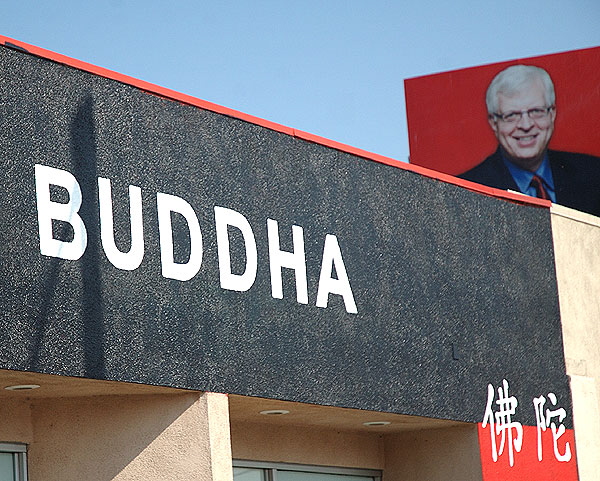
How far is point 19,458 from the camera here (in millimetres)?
10289

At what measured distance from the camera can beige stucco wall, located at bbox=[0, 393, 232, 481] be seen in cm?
981

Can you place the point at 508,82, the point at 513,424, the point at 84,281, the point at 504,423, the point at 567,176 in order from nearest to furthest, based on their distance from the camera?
the point at 84,281 → the point at 504,423 → the point at 513,424 → the point at 567,176 → the point at 508,82

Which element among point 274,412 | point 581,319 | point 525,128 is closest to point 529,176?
point 525,128

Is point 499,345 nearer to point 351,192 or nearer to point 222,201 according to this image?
point 351,192

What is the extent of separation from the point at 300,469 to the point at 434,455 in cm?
180

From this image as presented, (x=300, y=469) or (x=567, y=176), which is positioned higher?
(x=567, y=176)

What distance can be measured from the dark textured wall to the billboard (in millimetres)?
17204

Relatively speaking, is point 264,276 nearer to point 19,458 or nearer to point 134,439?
point 134,439

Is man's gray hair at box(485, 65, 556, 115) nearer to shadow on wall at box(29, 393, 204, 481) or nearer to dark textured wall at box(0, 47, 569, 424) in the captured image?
dark textured wall at box(0, 47, 569, 424)

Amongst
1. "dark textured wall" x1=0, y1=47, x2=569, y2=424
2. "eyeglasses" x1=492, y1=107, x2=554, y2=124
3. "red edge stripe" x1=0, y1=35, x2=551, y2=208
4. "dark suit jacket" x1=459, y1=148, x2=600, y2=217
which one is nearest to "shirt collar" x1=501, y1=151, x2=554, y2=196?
"dark suit jacket" x1=459, y1=148, x2=600, y2=217

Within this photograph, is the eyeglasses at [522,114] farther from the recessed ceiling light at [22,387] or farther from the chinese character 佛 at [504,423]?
the recessed ceiling light at [22,387]

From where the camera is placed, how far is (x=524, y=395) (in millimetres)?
14141

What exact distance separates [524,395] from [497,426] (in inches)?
27.0

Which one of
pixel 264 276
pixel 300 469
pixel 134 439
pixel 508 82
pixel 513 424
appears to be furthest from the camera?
pixel 508 82
